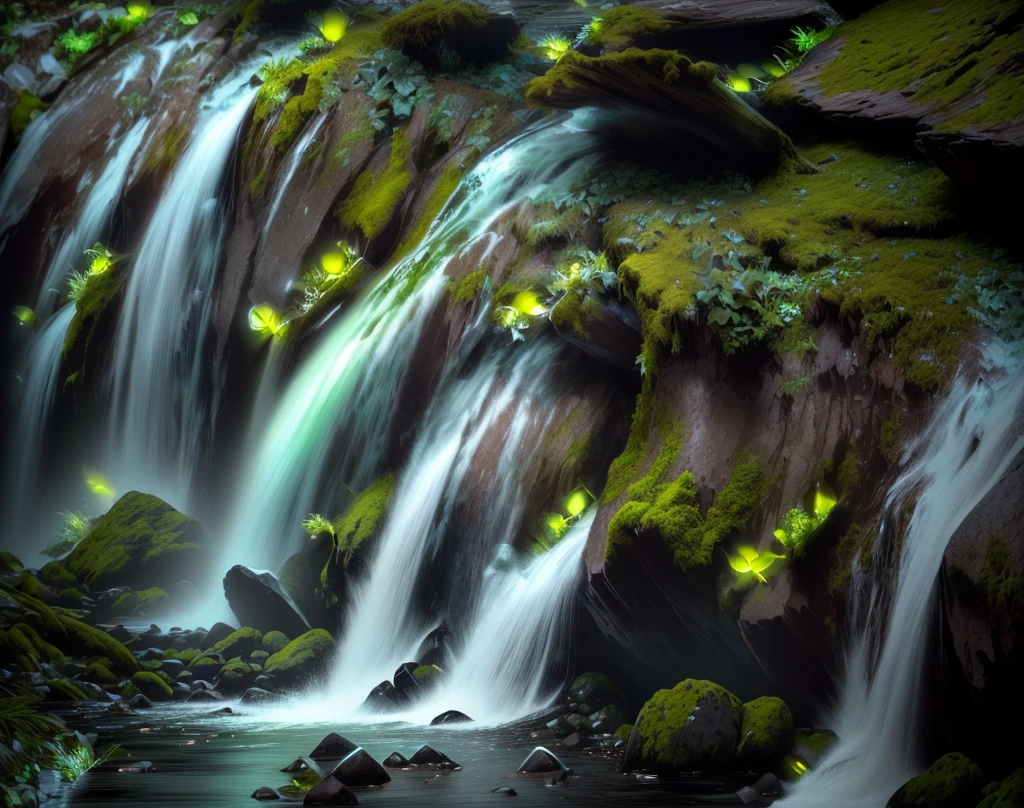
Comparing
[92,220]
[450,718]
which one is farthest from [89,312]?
[450,718]

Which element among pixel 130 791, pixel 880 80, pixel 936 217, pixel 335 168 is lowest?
pixel 130 791

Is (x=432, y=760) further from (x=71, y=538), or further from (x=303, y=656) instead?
(x=71, y=538)

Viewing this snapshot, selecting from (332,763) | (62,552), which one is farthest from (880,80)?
(62,552)

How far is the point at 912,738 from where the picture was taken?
460cm

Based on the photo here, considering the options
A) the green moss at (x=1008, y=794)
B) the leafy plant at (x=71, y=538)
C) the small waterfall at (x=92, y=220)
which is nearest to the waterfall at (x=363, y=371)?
the leafy plant at (x=71, y=538)

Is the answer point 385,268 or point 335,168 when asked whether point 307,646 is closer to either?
point 385,268

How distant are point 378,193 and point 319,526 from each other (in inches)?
157

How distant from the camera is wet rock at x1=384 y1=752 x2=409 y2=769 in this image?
17.4 ft

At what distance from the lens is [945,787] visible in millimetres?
4051

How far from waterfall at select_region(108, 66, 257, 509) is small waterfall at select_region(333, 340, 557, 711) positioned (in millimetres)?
4576

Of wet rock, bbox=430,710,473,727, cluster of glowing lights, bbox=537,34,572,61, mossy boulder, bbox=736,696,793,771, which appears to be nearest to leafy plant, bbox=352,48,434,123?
cluster of glowing lights, bbox=537,34,572,61

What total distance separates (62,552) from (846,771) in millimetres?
11432

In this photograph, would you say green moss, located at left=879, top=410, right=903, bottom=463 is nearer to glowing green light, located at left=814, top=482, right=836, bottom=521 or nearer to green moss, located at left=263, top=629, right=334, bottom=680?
glowing green light, located at left=814, top=482, right=836, bottom=521

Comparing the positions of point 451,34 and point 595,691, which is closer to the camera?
point 595,691
